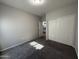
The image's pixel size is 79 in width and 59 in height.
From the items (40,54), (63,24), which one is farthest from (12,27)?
(63,24)

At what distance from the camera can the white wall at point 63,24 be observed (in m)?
2.64

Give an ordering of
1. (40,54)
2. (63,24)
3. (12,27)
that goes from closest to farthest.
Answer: (40,54) < (12,27) < (63,24)

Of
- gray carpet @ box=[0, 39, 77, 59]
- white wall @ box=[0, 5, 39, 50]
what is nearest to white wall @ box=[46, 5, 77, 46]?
gray carpet @ box=[0, 39, 77, 59]

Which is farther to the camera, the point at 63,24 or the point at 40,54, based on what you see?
the point at 63,24

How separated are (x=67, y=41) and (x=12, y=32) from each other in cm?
378

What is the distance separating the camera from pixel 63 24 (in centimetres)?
303

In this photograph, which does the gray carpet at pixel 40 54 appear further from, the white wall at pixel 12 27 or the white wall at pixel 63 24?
the white wall at pixel 63 24

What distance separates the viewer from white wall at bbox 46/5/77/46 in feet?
8.67

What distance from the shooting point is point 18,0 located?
6.73ft

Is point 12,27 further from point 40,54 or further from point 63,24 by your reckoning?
point 63,24

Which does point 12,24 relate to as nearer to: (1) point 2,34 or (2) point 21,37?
(1) point 2,34

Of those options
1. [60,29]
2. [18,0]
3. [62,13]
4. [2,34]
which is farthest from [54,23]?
[2,34]

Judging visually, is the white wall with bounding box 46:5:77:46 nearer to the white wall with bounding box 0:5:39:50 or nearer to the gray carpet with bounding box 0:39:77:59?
the gray carpet with bounding box 0:39:77:59

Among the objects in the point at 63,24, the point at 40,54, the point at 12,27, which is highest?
the point at 63,24
